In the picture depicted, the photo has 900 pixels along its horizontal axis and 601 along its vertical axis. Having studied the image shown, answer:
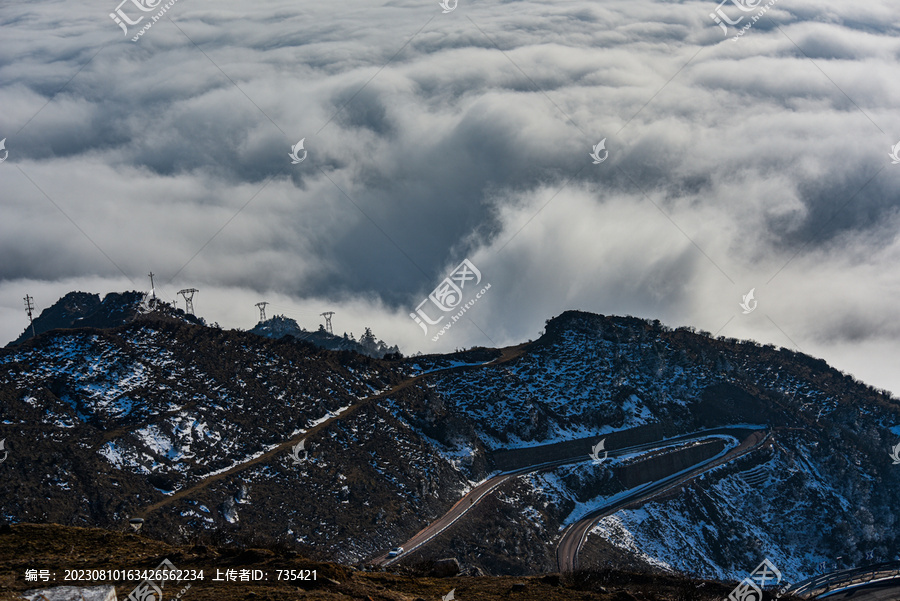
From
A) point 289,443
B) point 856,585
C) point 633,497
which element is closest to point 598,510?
point 633,497

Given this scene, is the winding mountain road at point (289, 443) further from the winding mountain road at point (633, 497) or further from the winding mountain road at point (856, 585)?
the winding mountain road at point (856, 585)

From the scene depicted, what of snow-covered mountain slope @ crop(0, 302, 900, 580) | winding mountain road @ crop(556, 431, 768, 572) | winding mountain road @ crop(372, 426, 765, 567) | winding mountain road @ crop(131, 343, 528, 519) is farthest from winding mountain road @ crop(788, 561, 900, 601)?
winding mountain road @ crop(131, 343, 528, 519)

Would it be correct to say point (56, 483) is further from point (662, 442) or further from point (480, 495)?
point (662, 442)

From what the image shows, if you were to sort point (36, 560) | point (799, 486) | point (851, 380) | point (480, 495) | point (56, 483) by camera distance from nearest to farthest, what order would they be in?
point (36, 560) → point (56, 483) → point (480, 495) → point (799, 486) → point (851, 380)

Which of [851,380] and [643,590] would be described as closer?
[643,590]

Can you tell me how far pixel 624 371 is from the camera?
14538cm

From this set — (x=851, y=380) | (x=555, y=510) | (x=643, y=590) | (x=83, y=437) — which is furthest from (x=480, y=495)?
(x=851, y=380)

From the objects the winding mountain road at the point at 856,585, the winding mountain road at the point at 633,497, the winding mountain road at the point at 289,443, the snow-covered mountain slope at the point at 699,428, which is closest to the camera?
the winding mountain road at the point at 289,443

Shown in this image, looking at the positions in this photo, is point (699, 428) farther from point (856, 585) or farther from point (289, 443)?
point (289, 443)

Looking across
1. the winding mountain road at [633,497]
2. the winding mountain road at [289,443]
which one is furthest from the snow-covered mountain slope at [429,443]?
the winding mountain road at [633,497]

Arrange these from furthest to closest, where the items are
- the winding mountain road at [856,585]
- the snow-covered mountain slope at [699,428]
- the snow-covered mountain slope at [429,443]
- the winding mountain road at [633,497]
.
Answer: the snow-covered mountain slope at [699,428]
the winding mountain road at [633,497]
the winding mountain road at [856,585]
the snow-covered mountain slope at [429,443]

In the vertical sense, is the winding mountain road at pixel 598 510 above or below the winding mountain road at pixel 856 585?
above

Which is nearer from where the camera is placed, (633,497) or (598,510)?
(598,510)

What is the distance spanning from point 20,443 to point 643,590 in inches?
2562
